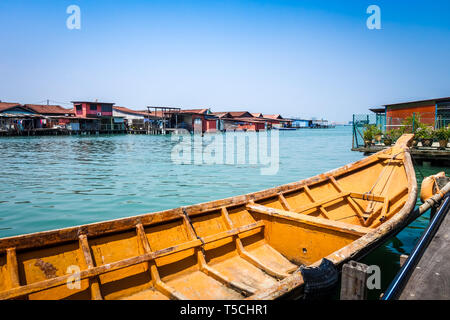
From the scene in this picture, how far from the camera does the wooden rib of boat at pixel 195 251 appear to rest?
3023mm

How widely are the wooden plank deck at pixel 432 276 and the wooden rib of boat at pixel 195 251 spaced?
0.50 m

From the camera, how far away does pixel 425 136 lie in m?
16.4

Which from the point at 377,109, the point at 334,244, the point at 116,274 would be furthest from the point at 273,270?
the point at 377,109

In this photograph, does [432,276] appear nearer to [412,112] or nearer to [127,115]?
[412,112]

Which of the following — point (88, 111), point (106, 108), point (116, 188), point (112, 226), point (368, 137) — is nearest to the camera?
point (112, 226)

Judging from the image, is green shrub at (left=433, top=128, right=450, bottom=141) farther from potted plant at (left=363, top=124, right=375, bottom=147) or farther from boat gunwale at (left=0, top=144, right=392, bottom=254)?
boat gunwale at (left=0, top=144, right=392, bottom=254)

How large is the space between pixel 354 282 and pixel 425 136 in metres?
17.8

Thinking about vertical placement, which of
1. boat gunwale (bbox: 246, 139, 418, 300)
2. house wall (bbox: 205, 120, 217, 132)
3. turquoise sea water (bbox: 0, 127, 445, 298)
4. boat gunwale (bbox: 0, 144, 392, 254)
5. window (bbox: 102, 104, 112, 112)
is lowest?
turquoise sea water (bbox: 0, 127, 445, 298)

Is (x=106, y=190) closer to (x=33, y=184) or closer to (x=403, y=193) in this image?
(x=33, y=184)

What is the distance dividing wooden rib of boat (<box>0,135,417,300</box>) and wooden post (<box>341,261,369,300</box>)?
38cm

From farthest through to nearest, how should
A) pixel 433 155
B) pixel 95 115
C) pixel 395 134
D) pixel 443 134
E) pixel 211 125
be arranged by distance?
1. pixel 211 125
2. pixel 95 115
3. pixel 395 134
4. pixel 443 134
5. pixel 433 155

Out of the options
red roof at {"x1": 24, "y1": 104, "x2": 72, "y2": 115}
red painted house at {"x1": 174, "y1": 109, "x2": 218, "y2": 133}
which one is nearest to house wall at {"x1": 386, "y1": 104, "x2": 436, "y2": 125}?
red painted house at {"x1": 174, "y1": 109, "x2": 218, "y2": 133}

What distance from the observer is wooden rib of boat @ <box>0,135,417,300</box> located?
9.92 ft

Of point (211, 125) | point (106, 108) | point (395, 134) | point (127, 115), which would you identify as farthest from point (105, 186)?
point (127, 115)
